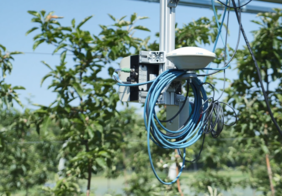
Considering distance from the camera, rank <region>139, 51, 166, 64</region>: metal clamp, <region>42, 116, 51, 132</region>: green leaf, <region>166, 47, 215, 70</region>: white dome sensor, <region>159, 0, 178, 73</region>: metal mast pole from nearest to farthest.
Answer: <region>166, 47, 215, 70</region>: white dome sensor → <region>139, 51, 166, 64</region>: metal clamp → <region>159, 0, 178, 73</region>: metal mast pole → <region>42, 116, 51, 132</region>: green leaf

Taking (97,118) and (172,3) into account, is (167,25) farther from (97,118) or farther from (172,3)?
(97,118)

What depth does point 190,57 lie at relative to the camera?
1.63 m

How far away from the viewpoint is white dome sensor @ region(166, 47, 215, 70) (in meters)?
1.61

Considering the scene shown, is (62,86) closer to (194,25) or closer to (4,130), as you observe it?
(4,130)

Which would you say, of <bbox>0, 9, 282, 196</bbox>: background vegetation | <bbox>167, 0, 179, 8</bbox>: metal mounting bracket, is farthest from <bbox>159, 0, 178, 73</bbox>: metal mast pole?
<bbox>0, 9, 282, 196</bbox>: background vegetation

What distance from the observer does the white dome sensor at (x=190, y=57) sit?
1614 millimetres

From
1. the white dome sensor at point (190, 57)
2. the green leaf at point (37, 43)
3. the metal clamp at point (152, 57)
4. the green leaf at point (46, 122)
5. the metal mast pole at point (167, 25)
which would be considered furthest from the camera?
the green leaf at point (37, 43)

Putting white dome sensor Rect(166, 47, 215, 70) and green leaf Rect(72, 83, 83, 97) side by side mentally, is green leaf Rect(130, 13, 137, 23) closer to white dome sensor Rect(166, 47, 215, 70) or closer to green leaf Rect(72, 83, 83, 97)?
green leaf Rect(72, 83, 83, 97)

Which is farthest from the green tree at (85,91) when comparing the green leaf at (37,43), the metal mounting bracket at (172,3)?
the metal mounting bracket at (172,3)

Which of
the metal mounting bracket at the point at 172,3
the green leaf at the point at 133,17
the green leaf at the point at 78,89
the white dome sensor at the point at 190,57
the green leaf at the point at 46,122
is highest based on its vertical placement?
the green leaf at the point at 133,17

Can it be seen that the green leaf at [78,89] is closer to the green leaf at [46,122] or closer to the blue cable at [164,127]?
the green leaf at [46,122]

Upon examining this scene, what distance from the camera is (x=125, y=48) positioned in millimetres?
2855

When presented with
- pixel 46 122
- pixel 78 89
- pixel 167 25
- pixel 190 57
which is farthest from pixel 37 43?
pixel 190 57

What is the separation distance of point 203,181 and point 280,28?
1685 mm
